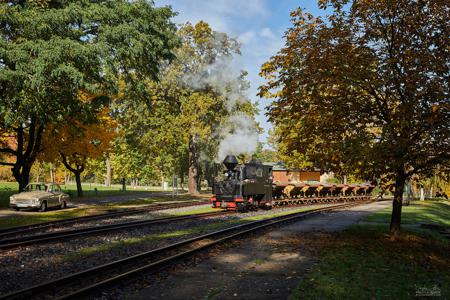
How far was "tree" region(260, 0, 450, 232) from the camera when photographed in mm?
11336

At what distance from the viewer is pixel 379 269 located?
9.50 meters

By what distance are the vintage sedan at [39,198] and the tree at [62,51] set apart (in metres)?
4.08

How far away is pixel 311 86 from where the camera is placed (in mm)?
13125

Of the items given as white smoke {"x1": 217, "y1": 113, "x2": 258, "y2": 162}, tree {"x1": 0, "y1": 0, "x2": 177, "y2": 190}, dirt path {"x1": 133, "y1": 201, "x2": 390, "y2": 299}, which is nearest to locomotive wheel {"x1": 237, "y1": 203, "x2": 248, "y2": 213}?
dirt path {"x1": 133, "y1": 201, "x2": 390, "y2": 299}

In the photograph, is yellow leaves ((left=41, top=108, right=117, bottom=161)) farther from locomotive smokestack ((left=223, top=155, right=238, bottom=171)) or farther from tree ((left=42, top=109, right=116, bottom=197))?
locomotive smokestack ((left=223, top=155, right=238, bottom=171))

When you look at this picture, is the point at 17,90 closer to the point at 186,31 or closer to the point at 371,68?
the point at 371,68

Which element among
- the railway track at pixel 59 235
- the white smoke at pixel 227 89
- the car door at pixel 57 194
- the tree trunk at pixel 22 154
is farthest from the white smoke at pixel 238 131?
the railway track at pixel 59 235

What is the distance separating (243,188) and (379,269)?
13.6 meters

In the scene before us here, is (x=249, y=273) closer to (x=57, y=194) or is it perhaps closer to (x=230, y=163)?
(x=230, y=163)

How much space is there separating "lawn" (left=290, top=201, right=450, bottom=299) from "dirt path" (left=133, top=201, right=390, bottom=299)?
420 mm

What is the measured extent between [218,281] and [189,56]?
115 ft

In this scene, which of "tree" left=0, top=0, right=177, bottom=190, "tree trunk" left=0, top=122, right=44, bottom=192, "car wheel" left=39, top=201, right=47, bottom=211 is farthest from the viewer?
"tree trunk" left=0, top=122, right=44, bottom=192

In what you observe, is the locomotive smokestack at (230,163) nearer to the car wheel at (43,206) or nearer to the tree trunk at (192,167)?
the car wheel at (43,206)

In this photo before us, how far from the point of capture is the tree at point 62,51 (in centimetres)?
1689
